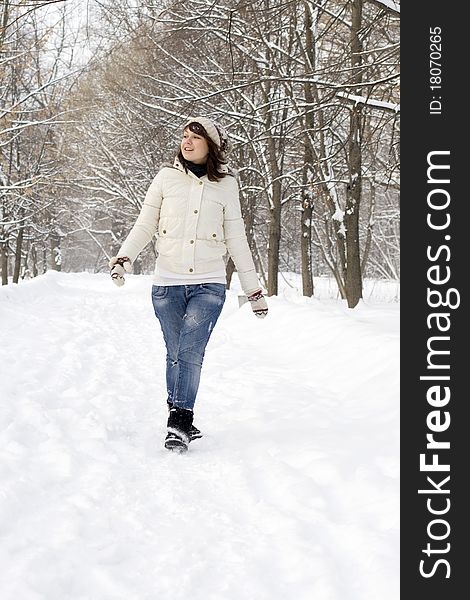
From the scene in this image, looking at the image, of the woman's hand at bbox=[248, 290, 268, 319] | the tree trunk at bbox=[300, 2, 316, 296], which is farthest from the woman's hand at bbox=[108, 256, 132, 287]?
the tree trunk at bbox=[300, 2, 316, 296]

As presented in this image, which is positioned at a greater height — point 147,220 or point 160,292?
point 147,220

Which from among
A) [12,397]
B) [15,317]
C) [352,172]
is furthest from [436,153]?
[15,317]

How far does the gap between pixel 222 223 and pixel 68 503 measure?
199cm

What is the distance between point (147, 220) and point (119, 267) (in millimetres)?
424

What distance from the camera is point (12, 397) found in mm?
4684

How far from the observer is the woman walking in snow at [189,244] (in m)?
3.89

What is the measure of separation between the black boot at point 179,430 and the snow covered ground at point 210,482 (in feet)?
0.28

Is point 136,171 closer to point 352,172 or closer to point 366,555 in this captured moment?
point 352,172

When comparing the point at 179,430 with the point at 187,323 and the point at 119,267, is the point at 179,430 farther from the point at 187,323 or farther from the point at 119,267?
the point at 119,267

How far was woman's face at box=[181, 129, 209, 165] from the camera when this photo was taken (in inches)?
152

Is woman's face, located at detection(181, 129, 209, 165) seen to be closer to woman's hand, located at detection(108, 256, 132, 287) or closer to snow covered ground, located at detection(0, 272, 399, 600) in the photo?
woman's hand, located at detection(108, 256, 132, 287)

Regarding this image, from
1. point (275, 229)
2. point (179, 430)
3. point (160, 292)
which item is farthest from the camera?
point (275, 229)

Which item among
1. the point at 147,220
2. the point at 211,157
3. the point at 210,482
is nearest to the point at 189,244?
the point at 147,220

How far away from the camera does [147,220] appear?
4.02 metres
